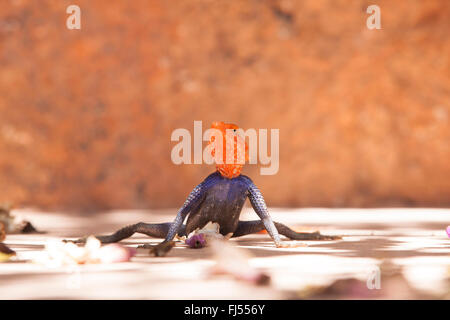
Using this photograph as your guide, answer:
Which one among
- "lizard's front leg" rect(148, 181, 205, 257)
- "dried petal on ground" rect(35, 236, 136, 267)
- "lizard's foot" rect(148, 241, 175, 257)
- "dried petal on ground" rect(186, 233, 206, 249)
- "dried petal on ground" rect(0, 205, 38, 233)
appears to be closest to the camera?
"dried petal on ground" rect(35, 236, 136, 267)

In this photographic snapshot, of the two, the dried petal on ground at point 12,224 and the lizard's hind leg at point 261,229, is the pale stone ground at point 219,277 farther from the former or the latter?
the dried petal on ground at point 12,224

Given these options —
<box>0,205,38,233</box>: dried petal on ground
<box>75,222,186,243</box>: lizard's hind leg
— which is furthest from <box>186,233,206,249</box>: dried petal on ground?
<box>0,205,38,233</box>: dried petal on ground

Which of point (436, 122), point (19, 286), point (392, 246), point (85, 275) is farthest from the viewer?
point (436, 122)

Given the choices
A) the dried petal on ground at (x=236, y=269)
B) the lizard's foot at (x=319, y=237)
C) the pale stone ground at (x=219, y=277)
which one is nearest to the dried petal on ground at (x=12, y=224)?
the pale stone ground at (x=219, y=277)

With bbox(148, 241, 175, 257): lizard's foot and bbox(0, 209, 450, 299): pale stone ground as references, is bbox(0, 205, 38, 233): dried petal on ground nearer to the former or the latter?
bbox(0, 209, 450, 299): pale stone ground

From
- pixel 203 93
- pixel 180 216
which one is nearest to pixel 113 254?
pixel 180 216

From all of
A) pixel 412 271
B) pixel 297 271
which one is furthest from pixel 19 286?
pixel 412 271

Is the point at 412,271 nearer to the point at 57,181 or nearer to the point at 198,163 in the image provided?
the point at 198,163
